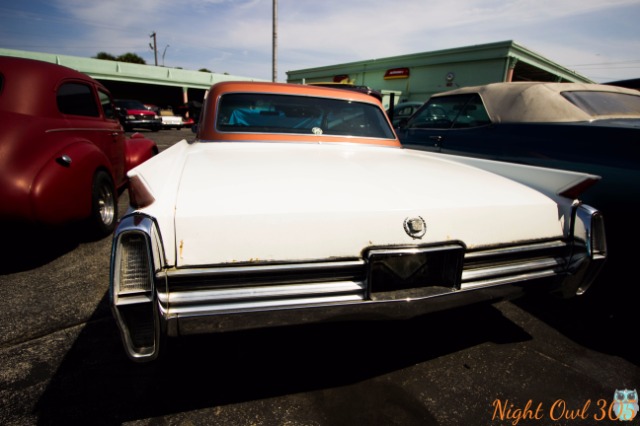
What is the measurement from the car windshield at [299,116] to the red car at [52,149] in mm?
1344

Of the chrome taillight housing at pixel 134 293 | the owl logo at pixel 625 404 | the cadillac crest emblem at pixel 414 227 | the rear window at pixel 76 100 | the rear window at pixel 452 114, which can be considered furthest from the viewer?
the rear window at pixel 452 114

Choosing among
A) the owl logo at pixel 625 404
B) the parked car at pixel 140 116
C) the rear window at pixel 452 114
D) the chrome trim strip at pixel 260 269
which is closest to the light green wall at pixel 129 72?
the parked car at pixel 140 116

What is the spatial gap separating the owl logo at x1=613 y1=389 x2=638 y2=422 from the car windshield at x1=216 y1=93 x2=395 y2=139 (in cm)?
214

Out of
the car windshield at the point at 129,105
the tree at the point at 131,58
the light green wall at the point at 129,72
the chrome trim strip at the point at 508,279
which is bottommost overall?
the chrome trim strip at the point at 508,279

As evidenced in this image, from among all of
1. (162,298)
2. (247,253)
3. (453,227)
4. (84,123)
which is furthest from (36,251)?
(453,227)

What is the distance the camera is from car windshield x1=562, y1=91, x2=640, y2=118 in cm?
307

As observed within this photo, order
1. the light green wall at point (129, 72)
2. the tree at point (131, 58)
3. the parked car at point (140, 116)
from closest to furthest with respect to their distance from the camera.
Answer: the parked car at point (140, 116)
the light green wall at point (129, 72)
the tree at point (131, 58)

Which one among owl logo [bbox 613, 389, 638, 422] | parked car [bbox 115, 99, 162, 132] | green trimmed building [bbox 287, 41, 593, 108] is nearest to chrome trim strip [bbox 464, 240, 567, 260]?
owl logo [bbox 613, 389, 638, 422]

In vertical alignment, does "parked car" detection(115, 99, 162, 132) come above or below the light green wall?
below

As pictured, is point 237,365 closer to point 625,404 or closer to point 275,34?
point 625,404

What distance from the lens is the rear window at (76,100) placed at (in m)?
3.30

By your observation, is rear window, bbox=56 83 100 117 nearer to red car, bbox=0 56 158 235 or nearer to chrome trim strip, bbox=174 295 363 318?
red car, bbox=0 56 158 235

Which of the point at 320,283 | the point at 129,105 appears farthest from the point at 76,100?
the point at 129,105

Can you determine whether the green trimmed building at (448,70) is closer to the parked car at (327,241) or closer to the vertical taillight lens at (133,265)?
the parked car at (327,241)
